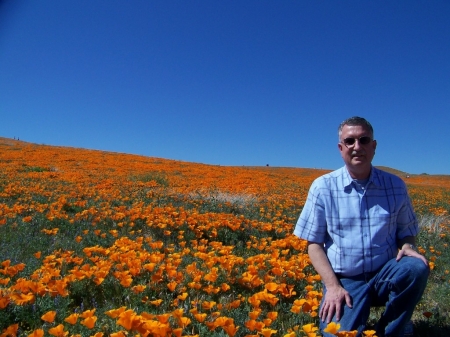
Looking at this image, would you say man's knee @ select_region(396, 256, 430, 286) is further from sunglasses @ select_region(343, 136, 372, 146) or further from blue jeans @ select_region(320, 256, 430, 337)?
sunglasses @ select_region(343, 136, 372, 146)

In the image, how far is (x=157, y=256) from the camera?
3.92 meters

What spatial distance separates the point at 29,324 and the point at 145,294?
37.9 inches

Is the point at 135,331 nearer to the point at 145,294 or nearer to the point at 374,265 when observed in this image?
the point at 145,294

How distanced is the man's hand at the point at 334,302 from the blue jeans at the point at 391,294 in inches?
3.1

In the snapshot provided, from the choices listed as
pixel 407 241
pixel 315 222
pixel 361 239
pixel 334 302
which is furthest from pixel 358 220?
pixel 334 302

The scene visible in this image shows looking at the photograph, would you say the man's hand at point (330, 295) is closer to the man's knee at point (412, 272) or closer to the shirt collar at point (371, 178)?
the man's knee at point (412, 272)

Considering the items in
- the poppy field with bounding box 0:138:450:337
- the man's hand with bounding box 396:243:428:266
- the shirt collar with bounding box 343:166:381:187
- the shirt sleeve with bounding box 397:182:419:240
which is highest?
the shirt collar with bounding box 343:166:381:187

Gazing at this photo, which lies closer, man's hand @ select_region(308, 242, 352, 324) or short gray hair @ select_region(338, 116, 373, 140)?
man's hand @ select_region(308, 242, 352, 324)

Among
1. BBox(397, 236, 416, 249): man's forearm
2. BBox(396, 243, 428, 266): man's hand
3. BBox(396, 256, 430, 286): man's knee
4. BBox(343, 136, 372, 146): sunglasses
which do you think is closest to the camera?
BBox(396, 256, 430, 286): man's knee

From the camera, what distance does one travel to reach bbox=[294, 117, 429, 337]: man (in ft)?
8.93

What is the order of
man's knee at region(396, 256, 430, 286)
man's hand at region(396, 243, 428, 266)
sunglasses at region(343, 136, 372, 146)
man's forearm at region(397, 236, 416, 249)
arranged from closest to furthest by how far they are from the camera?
man's knee at region(396, 256, 430, 286) → man's hand at region(396, 243, 428, 266) → sunglasses at region(343, 136, 372, 146) → man's forearm at region(397, 236, 416, 249)

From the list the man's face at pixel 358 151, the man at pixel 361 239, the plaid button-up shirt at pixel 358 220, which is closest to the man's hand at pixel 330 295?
the man at pixel 361 239

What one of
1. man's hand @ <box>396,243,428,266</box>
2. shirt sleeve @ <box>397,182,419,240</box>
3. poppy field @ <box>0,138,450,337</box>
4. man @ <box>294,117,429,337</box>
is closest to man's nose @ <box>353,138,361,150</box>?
man @ <box>294,117,429,337</box>

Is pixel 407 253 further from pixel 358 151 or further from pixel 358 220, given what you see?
pixel 358 151
